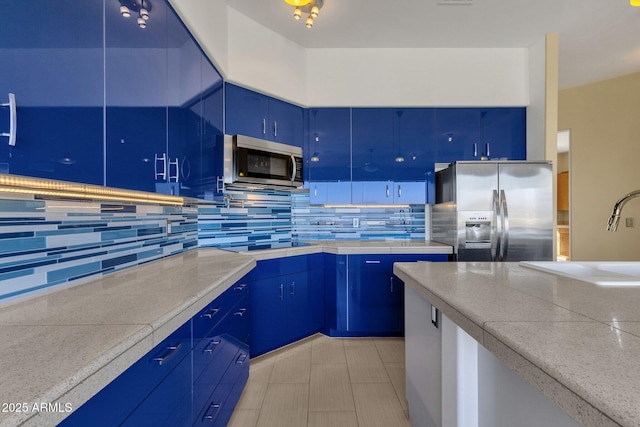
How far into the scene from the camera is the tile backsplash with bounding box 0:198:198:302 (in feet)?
3.45

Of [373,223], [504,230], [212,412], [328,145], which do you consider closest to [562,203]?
[504,230]

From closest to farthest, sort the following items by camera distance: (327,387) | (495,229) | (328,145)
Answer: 1. (327,387)
2. (495,229)
3. (328,145)

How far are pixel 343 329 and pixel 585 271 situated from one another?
195cm

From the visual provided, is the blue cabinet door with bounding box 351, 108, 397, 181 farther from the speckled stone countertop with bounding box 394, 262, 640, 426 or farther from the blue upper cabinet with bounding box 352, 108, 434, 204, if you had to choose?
the speckled stone countertop with bounding box 394, 262, 640, 426

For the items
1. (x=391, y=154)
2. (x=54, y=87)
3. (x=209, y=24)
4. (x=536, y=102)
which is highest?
(x=209, y=24)

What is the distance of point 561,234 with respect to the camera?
5863mm

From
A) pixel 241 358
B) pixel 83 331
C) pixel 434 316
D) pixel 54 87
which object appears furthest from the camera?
pixel 241 358

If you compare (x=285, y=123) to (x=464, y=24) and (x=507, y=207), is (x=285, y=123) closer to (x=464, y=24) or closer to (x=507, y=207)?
(x=464, y=24)

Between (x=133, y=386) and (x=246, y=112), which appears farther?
(x=246, y=112)

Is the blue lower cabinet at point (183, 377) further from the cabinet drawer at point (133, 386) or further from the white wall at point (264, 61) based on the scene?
the white wall at point (264, 61)

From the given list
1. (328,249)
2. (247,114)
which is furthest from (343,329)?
(247,114)

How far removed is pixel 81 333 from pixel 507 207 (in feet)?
9.80

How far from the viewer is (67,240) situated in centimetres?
127

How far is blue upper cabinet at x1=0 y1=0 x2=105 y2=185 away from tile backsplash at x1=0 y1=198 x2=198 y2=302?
0.33m
